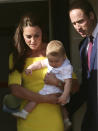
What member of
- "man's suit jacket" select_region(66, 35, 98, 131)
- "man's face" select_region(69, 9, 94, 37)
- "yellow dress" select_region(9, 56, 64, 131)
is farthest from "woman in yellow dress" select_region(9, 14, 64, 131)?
"man's face" select_region(69, 9, 94, 37)

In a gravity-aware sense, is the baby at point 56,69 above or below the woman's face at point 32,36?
below

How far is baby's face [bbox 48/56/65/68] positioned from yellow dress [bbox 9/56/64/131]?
0.12 m

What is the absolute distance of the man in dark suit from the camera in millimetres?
4359

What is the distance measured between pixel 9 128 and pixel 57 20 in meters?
1.50

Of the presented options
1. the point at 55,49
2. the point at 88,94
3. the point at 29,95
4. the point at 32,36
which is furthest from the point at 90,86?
the point at 32,36

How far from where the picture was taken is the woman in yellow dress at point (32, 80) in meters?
4.21

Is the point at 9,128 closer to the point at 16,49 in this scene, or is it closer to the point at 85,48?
the point at 16,49

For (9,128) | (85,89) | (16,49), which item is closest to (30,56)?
(16,49)

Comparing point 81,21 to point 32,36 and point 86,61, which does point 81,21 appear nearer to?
point 86,61

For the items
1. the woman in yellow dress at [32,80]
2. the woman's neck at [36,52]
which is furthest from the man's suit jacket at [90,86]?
the woman's neck at [36,52]

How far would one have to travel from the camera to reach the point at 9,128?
4.85m

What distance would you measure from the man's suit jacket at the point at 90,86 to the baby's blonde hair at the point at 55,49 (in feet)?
0.98

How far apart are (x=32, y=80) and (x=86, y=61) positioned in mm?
673

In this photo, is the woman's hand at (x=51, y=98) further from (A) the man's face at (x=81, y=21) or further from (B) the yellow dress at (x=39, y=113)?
(A) the man's face at (x=81, y=21)
